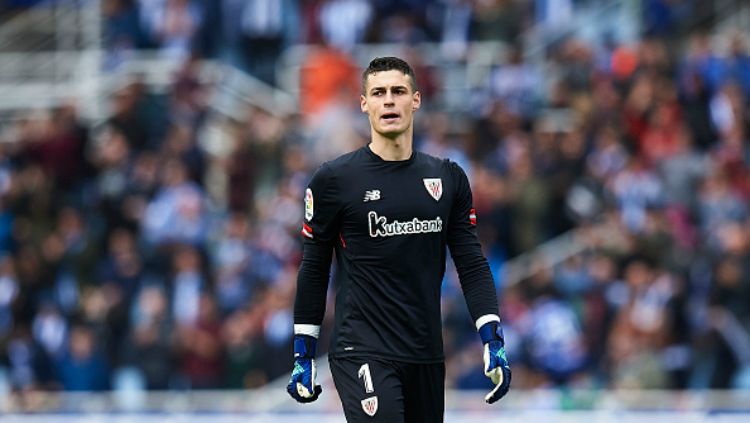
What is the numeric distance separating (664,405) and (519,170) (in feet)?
13.7

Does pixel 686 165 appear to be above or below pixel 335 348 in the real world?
above

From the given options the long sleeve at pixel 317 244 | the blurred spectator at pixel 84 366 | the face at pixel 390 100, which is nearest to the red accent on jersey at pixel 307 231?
the long sleeve at pixel 317 244

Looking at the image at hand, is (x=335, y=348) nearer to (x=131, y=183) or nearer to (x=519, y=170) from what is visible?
(x=519, y=170)

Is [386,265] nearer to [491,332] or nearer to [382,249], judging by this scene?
[382,249]

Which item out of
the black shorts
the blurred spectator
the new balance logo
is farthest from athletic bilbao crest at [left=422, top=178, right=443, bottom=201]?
the blurred spectator

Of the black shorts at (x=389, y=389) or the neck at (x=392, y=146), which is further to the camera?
the neck at (x=392, y=146)

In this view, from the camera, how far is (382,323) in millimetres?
7410

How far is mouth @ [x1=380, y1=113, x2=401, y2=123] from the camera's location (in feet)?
24.1

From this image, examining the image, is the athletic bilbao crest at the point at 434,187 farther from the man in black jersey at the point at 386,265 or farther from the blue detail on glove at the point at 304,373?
the blue detail on glove at the point at 304,373

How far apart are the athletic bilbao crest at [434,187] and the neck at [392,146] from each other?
0.15m

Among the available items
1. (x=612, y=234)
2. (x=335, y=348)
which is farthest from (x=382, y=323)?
(x=612, y=234)

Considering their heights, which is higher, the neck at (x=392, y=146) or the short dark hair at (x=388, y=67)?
the short dark hair at (x=388, y=67)

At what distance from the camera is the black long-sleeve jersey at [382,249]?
24.3 feet

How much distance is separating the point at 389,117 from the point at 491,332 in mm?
1080
